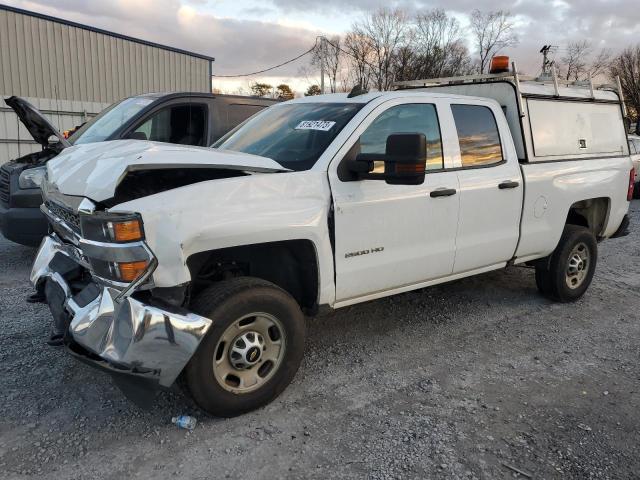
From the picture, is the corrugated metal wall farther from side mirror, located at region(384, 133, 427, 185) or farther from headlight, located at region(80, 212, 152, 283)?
side mirror, located at region(384, 133, 427, 185)

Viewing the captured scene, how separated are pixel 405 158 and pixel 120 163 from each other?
1.59 m

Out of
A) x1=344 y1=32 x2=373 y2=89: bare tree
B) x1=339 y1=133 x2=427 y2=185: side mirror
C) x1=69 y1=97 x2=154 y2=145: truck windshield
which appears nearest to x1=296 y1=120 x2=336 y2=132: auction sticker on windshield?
x1=339 y1=133 x2=427 y2=185: side mirror

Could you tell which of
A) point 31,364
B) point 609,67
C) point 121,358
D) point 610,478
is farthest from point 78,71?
point 609,67

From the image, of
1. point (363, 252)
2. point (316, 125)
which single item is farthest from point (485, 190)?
point (316, 125)

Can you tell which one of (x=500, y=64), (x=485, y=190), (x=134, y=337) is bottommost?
(x=134, y=337)

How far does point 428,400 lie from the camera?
343cm

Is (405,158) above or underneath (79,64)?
Answer: underneath

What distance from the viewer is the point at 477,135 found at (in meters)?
4.48

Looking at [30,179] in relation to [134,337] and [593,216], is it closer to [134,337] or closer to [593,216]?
[134,337]

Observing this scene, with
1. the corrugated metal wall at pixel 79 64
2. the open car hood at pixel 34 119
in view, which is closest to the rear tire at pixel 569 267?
the open car hood at pixel 34 119

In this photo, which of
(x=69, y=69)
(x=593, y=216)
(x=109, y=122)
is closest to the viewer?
(x=593, y=216)

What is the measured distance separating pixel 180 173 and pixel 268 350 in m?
1.17

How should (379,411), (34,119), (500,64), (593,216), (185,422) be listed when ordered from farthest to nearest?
(593,216) → (500,64) → (34,119) → (379,411) → (185,422)

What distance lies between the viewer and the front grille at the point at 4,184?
19.5 ft
